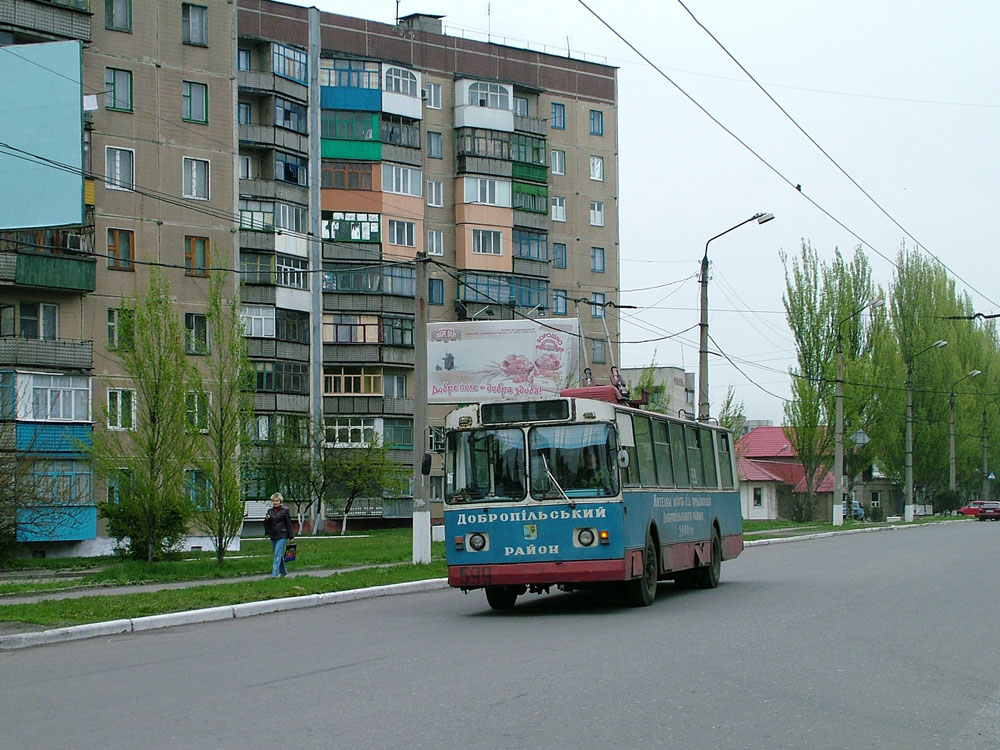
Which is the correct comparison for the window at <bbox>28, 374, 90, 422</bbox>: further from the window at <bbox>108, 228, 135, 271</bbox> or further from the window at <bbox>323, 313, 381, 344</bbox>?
the window at <bbox>323, 313, 381, 344</bbox>

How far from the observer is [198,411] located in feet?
94.5

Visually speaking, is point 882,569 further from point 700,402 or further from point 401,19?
point 401,19

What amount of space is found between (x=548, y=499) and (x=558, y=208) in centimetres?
6014

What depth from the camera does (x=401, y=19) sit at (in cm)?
7250

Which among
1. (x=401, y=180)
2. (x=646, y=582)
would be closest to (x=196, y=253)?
(x=401, y=180)

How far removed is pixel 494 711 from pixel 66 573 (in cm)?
2313

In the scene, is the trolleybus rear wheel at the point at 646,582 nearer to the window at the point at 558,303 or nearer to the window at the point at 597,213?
the window at the point at 558,303

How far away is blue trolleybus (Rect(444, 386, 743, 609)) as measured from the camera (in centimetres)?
1656

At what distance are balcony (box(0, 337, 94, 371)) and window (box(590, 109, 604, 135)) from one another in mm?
41016

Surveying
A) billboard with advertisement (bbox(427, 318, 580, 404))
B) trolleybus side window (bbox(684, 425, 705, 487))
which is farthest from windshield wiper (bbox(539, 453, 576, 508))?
billboard with advertisement (bbox(427, 318, 580, 404))

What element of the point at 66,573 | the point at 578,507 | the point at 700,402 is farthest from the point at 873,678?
the point at 700,402

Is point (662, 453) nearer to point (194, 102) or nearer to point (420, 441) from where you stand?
point (420, 441)

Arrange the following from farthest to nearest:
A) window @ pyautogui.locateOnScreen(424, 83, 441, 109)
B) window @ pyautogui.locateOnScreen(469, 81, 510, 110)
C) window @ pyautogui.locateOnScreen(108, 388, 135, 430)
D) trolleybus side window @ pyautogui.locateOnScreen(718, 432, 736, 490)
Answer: window @ pyautogui.locateOnScreen(469, 81, 510, 110) < window @ pyautogui.locateOnScreen(424, 83, 441, 109) < window @ pyautogui.locateOnScreen(108, 388, 135, 430) < trolleybus side window @ pyautogui.locateOnScreen(718, 432, 736, 490)

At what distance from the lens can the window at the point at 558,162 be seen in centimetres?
7569
